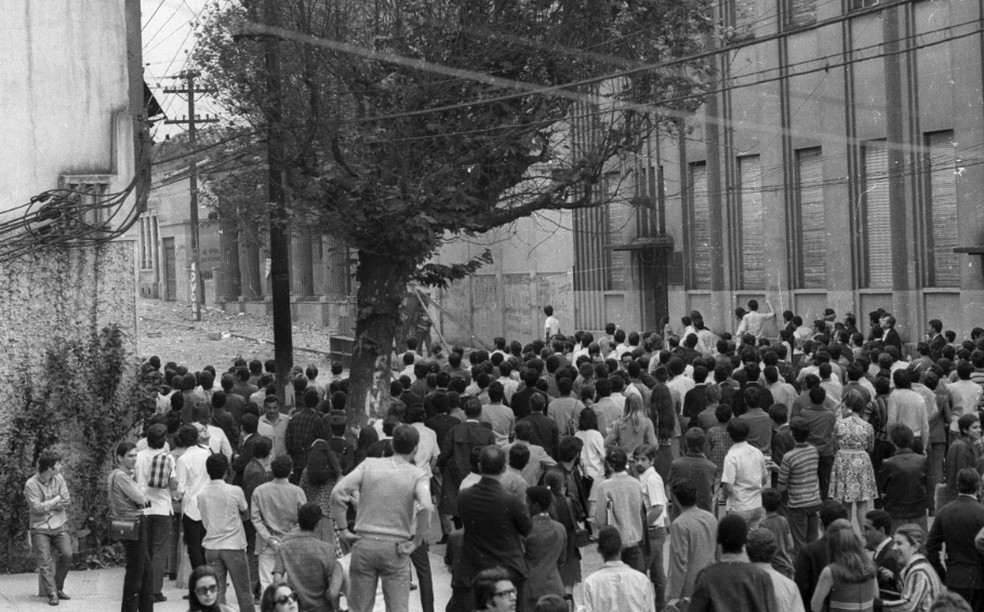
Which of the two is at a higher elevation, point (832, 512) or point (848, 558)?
point (832, 512)

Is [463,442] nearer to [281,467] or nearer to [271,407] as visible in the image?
[271,407]

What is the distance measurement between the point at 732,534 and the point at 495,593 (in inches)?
59.0

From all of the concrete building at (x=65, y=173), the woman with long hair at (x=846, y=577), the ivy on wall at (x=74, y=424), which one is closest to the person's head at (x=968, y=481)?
the woman with long hair at (x=846, y=577)

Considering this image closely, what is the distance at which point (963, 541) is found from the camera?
9.27 metres

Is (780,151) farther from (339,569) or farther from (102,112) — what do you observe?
(339,569)

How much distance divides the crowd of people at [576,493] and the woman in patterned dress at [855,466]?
0.06 ft

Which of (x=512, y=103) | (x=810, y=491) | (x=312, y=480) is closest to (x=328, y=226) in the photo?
(x=512, y=103)

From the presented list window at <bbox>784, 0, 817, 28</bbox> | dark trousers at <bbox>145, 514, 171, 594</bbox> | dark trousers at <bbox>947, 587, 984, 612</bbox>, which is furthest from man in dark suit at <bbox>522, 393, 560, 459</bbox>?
window at <bbox>784, 0, 817, 28</bbox>

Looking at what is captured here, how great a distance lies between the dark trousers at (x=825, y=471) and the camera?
42.5 feet

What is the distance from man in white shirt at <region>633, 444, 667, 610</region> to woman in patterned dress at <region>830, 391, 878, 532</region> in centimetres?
186

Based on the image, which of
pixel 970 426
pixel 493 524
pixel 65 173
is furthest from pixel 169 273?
pixel 493 524

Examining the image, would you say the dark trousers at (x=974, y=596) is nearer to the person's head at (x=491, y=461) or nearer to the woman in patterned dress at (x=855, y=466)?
the woman in patterned dress at (x=855, y=466)

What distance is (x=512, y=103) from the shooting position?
1780 centimetres

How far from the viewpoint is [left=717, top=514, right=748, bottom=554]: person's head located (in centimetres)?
796
